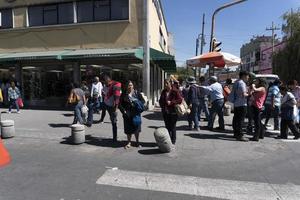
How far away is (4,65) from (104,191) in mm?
18429

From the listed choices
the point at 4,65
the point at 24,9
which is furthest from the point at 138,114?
the point at 4,65

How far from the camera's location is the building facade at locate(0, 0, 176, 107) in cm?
1723

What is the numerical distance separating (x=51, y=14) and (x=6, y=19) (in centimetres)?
316

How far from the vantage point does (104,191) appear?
547 cm

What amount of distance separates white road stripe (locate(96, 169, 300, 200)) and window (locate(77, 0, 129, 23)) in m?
12.6

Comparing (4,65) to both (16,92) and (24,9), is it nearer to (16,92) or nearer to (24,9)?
(24,9)

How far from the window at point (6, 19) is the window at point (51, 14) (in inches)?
55.0

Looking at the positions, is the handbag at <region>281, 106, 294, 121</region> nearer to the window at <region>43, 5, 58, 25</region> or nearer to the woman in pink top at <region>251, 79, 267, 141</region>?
the woman in pink top at <region>251, 79, 267, 141</region>

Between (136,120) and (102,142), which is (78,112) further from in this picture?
(136,120)

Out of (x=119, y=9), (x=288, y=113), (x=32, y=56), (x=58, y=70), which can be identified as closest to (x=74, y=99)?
(x=288, y=113)

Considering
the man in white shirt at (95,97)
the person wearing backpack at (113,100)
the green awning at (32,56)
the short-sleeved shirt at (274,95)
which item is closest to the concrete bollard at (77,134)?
the person wearing backpack at (113,100)

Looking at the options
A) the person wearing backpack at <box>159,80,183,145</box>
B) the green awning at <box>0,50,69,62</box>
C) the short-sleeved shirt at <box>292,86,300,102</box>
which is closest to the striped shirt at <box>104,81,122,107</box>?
the person wearing backpack at <box>159,80,183,145</box>

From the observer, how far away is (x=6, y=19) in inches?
778

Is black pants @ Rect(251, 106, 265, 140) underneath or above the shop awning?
underneath
